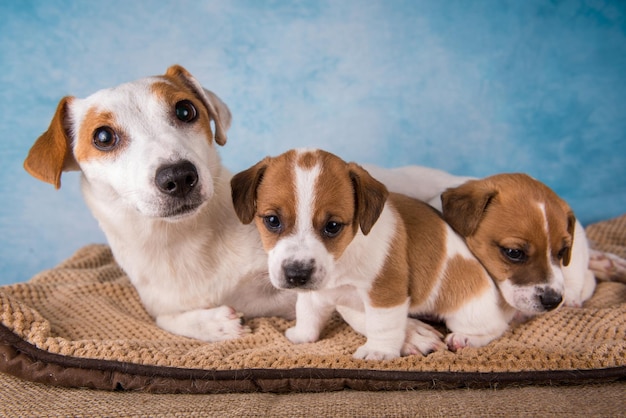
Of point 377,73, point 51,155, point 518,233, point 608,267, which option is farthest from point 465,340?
point 377,73

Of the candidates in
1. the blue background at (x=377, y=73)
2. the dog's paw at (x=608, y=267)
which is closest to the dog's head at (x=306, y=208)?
the dog's paw at (x=608, y=267)

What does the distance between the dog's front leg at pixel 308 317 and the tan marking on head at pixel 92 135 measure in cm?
111

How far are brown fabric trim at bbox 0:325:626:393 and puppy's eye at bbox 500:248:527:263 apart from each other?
53cm

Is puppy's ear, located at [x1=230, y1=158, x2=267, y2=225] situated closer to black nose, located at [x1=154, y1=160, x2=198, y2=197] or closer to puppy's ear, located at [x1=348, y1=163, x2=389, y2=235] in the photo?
black nose, located at [x1=154, y1=160, x2=198, y2=197]

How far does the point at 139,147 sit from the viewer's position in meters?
2.47

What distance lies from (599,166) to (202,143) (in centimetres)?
360

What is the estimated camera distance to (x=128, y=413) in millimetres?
2115

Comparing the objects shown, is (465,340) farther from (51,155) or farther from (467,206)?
(51,155)

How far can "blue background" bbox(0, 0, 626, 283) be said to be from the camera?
4547 millimetres

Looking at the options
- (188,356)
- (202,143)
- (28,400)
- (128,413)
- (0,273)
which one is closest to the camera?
(128,413)

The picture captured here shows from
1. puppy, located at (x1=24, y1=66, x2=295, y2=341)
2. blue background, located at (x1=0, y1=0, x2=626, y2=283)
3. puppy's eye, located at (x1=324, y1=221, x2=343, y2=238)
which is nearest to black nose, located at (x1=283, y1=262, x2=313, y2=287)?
puppy's eye, located at (x1=324, y1=221, x2=343, y2=238)

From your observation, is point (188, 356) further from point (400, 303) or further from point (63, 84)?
point (63, 84)

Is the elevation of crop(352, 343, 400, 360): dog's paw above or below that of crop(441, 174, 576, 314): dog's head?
below

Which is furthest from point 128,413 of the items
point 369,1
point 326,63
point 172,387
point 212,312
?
point 369,1
